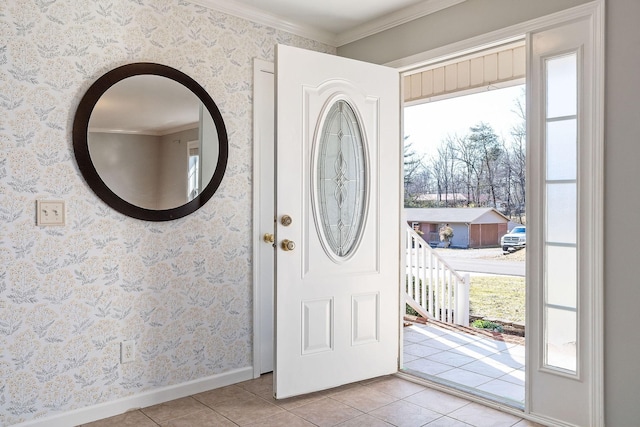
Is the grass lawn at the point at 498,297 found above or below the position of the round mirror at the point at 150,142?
below

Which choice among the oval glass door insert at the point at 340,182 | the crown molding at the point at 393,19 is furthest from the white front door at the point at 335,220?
the crown molding at the point at 393,19

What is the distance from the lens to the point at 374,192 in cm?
307

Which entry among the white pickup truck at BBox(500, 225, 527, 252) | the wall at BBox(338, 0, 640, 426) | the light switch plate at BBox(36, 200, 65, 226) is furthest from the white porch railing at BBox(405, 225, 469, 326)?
the light switch plate at BBox(36, 200, 65, 226)

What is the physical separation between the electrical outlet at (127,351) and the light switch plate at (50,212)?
75 cm

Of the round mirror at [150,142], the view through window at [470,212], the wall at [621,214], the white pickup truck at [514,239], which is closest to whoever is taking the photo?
the wall at [621,214]

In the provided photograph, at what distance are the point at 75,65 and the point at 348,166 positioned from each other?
5.34ft

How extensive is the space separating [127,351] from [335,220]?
55.8 inches

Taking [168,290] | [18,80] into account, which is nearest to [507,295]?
[168,290]

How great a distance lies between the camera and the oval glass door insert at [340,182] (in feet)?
9.47

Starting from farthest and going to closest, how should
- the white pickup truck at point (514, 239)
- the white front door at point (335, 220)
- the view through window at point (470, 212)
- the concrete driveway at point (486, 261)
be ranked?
the concrete driveway at point (486, 261) → the white pickup truck at point (514, 239) → the view through window at point (470, 212) → the white front door at point (335, 220)

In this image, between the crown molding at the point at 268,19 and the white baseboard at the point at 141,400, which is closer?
the white baseboard at the point at 141,400

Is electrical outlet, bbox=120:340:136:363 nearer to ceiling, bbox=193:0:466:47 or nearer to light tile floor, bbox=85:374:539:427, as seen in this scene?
light tile floor, bbox=85:374:539:427

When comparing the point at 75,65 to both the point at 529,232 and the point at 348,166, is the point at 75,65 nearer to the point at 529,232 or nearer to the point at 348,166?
the point at 348,166

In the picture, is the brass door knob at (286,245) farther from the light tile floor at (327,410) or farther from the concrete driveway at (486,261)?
the concrete driveway at (486,261)
